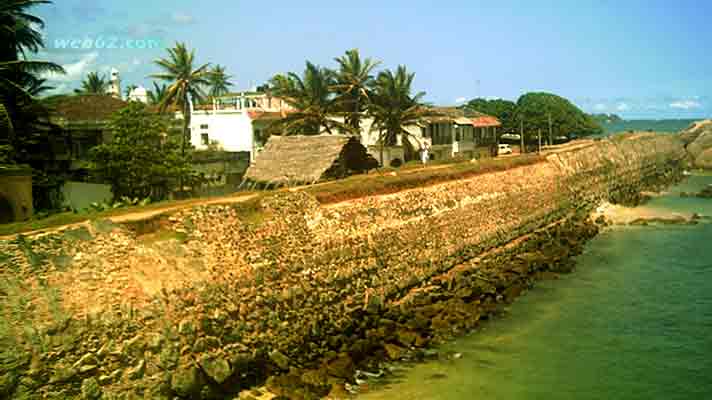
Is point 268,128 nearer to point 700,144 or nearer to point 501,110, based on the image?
point 501,110

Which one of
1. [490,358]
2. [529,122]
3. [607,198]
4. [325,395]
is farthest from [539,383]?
[529,122]

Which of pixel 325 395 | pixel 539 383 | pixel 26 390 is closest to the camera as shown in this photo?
pixel 26 390

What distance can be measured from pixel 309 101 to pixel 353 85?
2452 millimetres

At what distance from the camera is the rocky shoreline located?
8.41 meters

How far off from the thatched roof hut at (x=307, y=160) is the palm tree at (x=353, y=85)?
9.96m

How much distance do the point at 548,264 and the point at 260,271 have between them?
9940mm

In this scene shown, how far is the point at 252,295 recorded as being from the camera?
10.8m

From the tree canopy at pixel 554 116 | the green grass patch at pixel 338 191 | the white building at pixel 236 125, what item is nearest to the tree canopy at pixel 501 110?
the tree canopy at pixel 554 116

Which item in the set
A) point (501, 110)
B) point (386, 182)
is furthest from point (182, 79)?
point (501, 110)

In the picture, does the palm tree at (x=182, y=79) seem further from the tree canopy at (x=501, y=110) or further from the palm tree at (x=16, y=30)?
the tree canopy at (x=501, y=110)

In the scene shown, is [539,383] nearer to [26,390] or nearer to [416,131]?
[26,390]

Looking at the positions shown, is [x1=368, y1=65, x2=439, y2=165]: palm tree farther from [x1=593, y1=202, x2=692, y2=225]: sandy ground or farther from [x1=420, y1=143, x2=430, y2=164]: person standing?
[x1=593, y1=202, x2=692, y2=225]: sandy ground

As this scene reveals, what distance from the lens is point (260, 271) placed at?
36.6 feet

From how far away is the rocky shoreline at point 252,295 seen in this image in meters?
8.41
